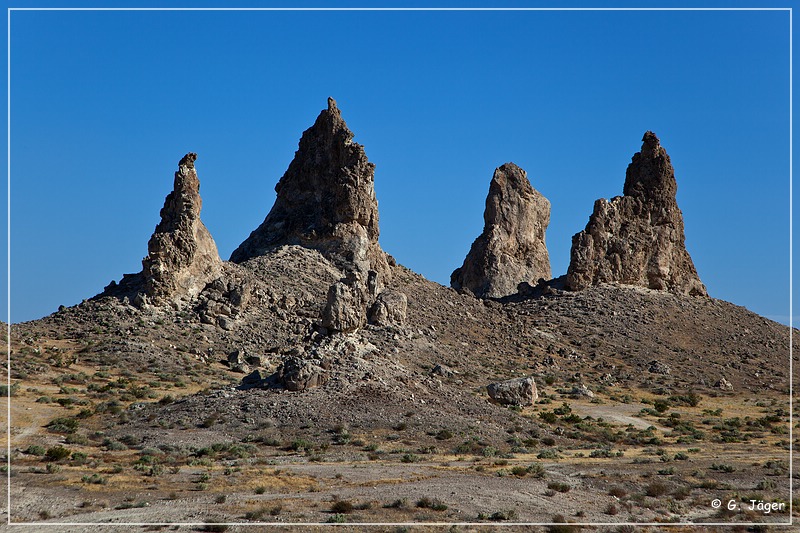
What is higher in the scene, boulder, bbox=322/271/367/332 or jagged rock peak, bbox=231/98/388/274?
jagged rock peak, bbox=231/98/388/274

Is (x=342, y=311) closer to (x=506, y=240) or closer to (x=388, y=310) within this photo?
(x=388, y=310)

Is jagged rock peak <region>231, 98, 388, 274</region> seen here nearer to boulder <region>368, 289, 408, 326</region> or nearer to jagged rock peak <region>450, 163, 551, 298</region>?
boulder <region>368, 289, 408, 326</region>

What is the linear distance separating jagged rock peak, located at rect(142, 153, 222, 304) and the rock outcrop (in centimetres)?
3455

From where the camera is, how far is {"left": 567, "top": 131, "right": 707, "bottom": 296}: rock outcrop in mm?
92188

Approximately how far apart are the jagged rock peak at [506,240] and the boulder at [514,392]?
50.8 m

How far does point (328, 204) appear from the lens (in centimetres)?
8300

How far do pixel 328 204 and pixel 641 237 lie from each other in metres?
28.6

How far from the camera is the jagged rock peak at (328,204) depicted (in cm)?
8244

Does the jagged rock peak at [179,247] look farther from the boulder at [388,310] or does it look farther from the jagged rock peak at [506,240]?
the jagged rock peak at [506,240]

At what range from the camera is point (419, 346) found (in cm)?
6588

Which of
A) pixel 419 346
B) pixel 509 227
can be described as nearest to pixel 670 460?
pixel 419 346

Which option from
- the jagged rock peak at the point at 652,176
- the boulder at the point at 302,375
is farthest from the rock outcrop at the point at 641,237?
the boulder at the point at 302,375

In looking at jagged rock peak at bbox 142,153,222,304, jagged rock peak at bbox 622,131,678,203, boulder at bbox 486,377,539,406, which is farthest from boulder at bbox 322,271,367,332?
jagged rock peak at bbox 622,131,678,203

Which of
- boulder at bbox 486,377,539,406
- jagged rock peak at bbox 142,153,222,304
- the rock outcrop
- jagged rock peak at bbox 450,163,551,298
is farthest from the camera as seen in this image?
jagged rock peak at bbox 450,163,551,298
